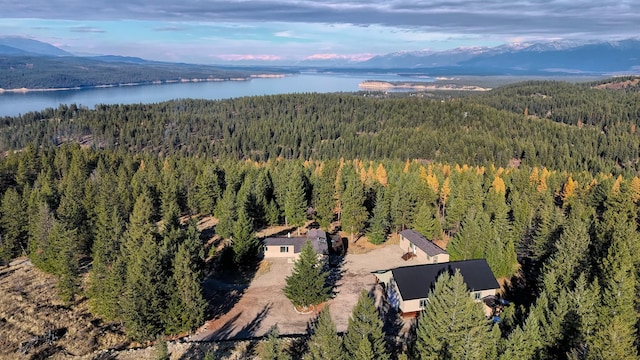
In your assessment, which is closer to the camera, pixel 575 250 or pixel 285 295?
pixel 575 250

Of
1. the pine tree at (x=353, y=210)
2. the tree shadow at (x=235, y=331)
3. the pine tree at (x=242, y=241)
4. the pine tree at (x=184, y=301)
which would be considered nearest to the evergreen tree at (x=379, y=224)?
the pine tree at (x=353, y=210)

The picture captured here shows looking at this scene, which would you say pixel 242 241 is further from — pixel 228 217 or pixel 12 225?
pixel 12 225

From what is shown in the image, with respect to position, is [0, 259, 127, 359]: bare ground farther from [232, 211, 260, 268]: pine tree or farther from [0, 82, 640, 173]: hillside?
[0, 82, 640, 173]: hillside

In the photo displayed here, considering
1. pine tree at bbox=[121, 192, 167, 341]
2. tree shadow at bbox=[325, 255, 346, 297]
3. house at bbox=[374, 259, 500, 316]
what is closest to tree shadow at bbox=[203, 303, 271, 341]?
pine tree at bbox=[121, 192, 167, 341]

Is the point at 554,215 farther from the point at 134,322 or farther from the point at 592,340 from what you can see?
the point at 134,322

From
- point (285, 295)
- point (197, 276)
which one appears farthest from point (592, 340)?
point (197, 276)

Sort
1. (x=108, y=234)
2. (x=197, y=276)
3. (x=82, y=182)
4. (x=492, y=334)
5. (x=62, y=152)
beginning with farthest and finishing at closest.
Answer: (x=62, y=152) < (x=82, y=182) < (x=108, y=234) < (x=197, y=276) < (x=492, y=334)

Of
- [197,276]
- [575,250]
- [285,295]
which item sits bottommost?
[285,295]
